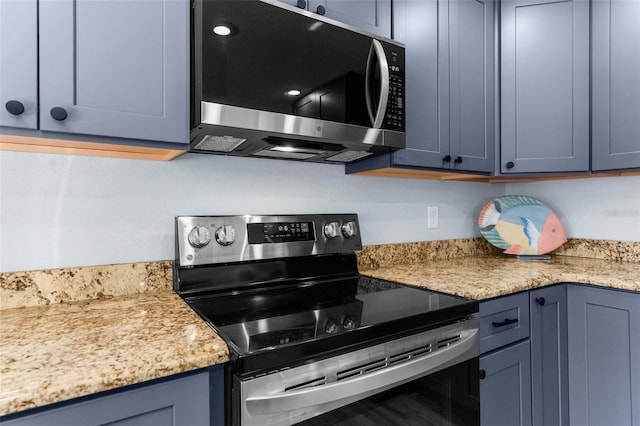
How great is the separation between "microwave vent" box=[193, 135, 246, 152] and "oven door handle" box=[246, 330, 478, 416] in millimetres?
765

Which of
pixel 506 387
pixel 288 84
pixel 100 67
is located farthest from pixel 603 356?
pixel 100 67

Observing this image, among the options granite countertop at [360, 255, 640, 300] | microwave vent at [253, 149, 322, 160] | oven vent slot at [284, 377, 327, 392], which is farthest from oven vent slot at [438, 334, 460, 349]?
microwave vent at [253, 149, 322, 160]

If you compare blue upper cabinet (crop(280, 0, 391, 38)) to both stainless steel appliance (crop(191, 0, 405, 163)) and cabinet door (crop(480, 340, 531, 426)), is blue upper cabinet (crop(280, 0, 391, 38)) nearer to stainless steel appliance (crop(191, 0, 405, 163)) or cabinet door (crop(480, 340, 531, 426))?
stainless steel appliance (crop(191, 0, 405, 163))

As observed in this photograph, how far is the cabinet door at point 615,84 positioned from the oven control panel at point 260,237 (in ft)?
4.01

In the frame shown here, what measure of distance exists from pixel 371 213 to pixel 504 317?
0.73m

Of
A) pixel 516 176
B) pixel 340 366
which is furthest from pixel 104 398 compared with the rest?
pixel 516 176

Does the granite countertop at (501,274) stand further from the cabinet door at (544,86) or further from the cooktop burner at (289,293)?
the cabinet door at (544,86)

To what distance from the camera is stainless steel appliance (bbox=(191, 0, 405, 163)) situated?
1071mm

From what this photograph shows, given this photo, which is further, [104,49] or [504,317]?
[504,317]

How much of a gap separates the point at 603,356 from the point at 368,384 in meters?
1.18

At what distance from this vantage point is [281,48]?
118 centimetres

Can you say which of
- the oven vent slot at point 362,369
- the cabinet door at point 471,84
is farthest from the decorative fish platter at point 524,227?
the oven vent slot at point 362,369

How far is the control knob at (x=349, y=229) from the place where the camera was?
1.60 meters

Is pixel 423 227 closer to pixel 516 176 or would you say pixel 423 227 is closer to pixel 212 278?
pixel 516 176
